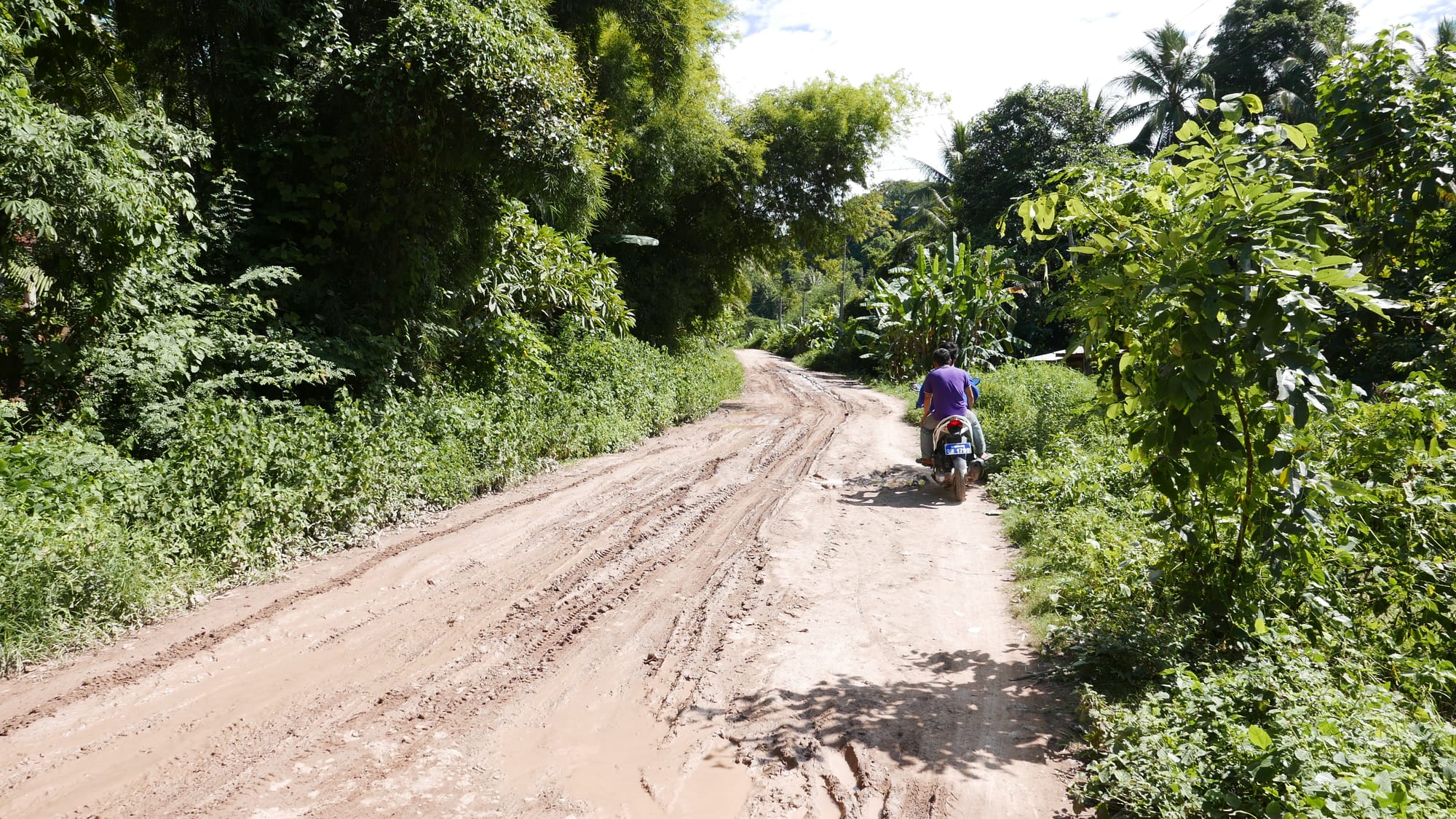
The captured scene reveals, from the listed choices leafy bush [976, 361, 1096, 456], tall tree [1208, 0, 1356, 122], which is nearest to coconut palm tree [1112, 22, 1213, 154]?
tall tree [1208, 0, 1356, 122]

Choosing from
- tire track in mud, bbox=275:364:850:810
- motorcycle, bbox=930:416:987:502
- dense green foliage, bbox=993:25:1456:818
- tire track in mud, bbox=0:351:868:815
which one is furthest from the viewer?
motorcycle, bbox=930:416:987:502

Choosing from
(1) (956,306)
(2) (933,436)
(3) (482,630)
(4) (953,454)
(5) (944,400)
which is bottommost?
(3) (482,630)

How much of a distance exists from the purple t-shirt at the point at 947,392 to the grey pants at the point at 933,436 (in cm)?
9

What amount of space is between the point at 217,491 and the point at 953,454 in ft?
20.6

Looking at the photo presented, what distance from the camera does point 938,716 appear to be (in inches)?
147

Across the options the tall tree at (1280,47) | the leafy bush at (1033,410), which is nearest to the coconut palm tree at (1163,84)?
the tall tree at (1280,47)

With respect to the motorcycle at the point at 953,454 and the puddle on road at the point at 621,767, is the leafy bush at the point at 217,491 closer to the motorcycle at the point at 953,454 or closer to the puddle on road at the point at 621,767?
the puddle on road at the point at 621,767

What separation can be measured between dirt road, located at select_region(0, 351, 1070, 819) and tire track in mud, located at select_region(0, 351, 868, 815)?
18 millimetres

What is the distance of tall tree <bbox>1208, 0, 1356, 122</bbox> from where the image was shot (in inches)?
1064

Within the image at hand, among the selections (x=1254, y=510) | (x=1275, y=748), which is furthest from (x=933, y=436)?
(x=1275, y=748)

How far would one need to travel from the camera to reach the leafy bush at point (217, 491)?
4172mm

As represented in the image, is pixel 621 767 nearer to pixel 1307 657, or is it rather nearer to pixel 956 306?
pixel 1307 657

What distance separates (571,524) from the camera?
6.73 m

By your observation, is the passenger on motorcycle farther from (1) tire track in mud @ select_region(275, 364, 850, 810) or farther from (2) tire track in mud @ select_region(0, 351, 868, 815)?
(1) tire track in mud @ select_region(275, 364, 850, 810)
